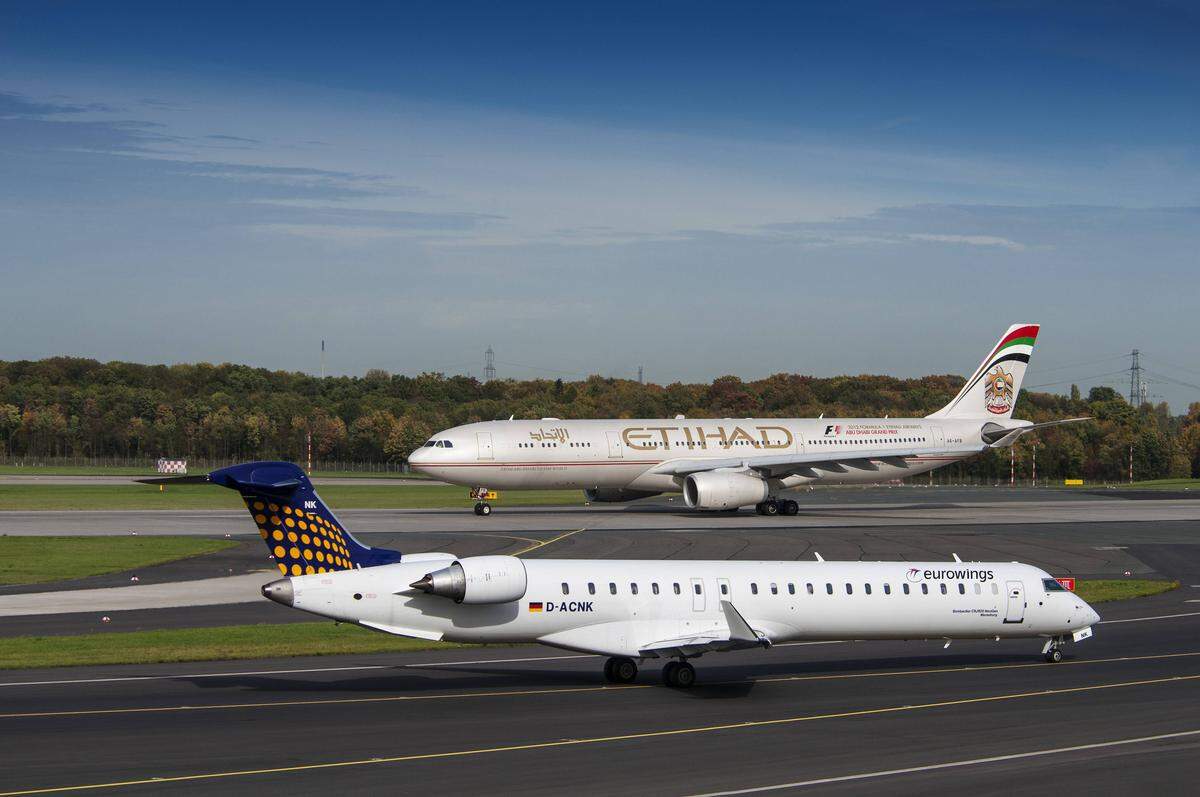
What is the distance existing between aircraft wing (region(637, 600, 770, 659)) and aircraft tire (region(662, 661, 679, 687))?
2.34 ft

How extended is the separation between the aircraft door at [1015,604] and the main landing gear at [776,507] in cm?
3813

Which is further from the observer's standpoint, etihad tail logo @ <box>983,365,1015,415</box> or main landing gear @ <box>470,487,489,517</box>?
etihad tail logo @ <box>983,365,1015,415</box>

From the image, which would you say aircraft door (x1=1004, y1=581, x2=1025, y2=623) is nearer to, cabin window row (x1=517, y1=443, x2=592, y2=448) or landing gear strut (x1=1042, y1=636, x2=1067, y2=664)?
landing gear strut (x1=1042, y1=636, x2=1067, y2=664)

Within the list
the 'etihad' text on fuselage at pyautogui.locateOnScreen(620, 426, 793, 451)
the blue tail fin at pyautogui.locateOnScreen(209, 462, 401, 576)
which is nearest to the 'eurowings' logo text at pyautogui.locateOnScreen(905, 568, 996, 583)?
the blue tail fin at pyautogui.locateOnScreen(209, 462, 401, 576)

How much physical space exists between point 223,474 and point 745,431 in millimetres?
47624

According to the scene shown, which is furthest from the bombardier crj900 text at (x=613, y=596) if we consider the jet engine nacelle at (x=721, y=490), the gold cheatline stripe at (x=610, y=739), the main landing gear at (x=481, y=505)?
the main landing gear at (x=481, y=505)

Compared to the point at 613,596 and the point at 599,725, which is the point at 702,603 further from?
the point at 599,725

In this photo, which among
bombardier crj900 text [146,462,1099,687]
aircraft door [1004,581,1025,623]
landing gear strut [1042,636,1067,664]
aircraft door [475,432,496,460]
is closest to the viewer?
→ bombardier crj900 text [146,462,1099,687]

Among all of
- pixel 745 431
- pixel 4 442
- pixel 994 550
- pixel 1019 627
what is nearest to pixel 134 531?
pixel 745 431

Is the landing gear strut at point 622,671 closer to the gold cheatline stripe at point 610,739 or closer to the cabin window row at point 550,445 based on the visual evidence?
the gold cheatline stripe at point 610,739

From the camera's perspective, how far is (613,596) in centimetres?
2412

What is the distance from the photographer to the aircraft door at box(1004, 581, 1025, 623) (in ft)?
89.3

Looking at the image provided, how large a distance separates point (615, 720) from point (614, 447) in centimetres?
4262

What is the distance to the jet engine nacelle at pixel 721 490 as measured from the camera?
6206cm
